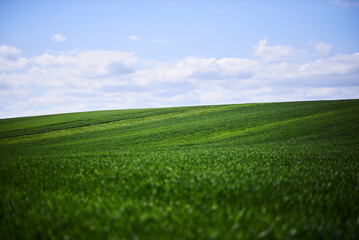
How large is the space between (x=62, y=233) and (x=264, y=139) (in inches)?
1049

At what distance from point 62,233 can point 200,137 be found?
29.6 m

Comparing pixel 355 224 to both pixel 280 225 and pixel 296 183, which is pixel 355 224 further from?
pixel 296 183

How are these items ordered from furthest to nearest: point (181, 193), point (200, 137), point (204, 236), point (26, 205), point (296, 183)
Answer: point (200, 137)
point (296, 183)
point (181, 193)
point (26, 205)
point (204, 236)

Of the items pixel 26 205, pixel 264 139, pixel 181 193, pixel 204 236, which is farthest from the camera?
pixel 264 139

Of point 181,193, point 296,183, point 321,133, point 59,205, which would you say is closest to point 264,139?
point 321,133

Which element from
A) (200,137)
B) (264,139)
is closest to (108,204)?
(264,139)

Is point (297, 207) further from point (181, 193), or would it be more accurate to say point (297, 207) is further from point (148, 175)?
point (148, 175)

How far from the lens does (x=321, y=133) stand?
89.4 ft

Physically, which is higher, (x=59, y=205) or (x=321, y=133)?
(x=59, y=205)

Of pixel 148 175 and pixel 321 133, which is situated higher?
pixel 148 175

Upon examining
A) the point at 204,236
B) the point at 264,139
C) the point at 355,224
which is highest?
the point at 204,236

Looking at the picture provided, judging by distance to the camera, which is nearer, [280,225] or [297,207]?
[280,225]

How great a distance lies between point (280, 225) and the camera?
335 centimetres

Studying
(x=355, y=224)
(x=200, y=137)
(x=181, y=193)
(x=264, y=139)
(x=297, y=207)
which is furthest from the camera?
(x=200, y=137)
